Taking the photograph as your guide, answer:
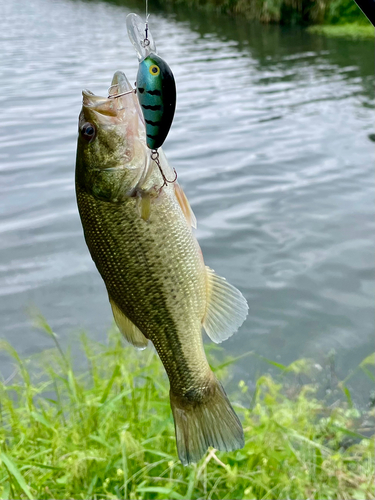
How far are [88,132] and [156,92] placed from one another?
0.41m

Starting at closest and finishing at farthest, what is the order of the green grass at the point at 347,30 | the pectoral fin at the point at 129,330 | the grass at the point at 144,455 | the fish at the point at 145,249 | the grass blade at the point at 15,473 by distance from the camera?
the fish at the point at 145,249 → the pectoral fin at the point at 129,330 → the grass blade at the point at 15,473 → the grass at the point at 144,455 → the green grass at the point at 347,30

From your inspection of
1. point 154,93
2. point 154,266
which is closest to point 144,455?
point 154,266

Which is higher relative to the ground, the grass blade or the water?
the grass blade

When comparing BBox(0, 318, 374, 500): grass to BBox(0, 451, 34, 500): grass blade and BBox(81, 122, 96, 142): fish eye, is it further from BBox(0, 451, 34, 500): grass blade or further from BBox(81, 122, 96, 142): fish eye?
BBox(81, 122, 96, 142): fish eye

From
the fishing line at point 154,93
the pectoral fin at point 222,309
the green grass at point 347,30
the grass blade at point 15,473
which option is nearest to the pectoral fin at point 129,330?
the pectoral fin at point 222,309

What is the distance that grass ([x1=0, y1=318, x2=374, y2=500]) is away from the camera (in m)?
3.08

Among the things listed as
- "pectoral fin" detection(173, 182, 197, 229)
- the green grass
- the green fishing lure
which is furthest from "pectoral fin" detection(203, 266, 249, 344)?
the green grass

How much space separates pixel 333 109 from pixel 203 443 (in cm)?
1270

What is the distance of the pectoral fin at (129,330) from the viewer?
1688 mm

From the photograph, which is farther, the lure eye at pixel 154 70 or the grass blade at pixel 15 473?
the grass blade at pixel 15 473

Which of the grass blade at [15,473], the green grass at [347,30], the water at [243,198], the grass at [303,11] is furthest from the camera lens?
the grass at [303,11]

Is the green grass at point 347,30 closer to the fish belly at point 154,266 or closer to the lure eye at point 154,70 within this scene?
the fish belly at point 154,266

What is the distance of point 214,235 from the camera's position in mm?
7543

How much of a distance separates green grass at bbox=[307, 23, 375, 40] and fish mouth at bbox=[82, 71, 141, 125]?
2595cm
